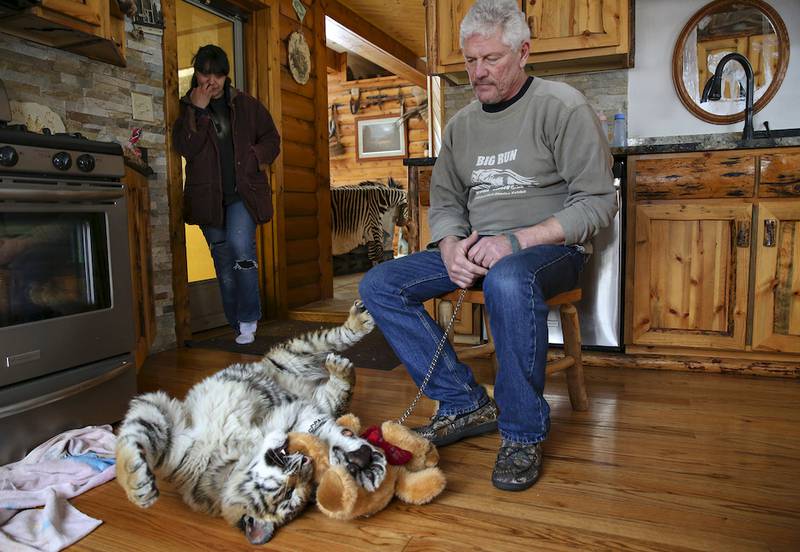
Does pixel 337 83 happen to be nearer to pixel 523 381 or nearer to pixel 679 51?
pixel 679 51

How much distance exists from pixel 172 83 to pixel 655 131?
95.8 inches

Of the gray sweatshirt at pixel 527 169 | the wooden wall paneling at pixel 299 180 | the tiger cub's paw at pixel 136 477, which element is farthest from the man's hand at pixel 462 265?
the wooden wall paneling at pixel 299 180

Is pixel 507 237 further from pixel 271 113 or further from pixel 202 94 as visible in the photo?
pixel 271 113

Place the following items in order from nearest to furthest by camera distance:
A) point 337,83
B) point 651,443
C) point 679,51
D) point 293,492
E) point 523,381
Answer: point 293,492
point 523,381
point 651,443
point 679,51
point 337,83

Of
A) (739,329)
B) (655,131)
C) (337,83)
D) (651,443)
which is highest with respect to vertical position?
(337,83)

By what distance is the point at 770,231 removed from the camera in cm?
232

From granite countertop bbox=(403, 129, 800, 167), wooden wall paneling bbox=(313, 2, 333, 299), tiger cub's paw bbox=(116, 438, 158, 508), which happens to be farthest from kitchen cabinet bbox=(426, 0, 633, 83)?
tiger cub's paw bbox=(116, 438, 158, 508)

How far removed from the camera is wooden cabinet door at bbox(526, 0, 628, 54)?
109 inches

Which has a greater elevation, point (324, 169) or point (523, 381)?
point (324, 169)

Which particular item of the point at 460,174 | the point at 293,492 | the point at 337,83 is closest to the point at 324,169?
the point at 460,174

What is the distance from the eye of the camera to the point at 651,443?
1.71m

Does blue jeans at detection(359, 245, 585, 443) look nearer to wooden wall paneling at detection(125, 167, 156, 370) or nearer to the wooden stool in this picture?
the wooden stool

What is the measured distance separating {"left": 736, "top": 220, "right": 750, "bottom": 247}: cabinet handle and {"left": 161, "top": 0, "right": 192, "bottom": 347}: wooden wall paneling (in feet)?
8.42

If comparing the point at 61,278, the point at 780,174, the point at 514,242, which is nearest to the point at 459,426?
the point at 514,242
